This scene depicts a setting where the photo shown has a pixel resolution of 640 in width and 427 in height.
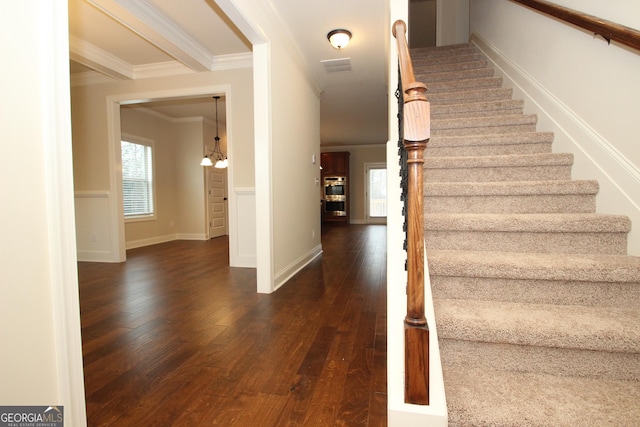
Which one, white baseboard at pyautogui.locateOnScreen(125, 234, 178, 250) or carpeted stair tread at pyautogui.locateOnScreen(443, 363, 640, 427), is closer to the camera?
carpeted stair tread at pyautogui.locateOnScreen(443, 363, 640, 427)

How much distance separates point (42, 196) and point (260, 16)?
250 centimetres

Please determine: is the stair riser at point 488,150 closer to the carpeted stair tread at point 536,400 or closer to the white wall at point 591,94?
the white wall at point 591,94

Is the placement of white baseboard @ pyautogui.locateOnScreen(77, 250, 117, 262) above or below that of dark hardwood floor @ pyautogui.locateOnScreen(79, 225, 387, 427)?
above

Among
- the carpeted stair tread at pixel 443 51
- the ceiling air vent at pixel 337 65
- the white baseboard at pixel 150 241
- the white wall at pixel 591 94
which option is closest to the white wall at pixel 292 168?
the ceiling air vent at pixel 337 65

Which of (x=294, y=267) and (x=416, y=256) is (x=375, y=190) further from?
(x=416, y=256)

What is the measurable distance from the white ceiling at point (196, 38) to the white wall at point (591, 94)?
4.89 feet

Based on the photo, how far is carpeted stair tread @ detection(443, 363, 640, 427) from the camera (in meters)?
0.93

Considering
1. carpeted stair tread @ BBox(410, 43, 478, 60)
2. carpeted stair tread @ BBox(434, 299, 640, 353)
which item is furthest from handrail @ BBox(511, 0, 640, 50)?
carpeted stair tread @ BBox(410, 43, 478, 60)

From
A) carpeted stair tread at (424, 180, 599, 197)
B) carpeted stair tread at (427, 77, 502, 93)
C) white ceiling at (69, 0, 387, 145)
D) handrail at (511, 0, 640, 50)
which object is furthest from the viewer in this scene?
carpeted stair tread at (427, 77, 502, 93)

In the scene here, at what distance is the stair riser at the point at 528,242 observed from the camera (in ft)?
5.01

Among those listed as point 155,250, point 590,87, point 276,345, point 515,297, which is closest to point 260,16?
point 590,87

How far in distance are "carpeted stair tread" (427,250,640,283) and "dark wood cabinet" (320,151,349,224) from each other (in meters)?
8.33

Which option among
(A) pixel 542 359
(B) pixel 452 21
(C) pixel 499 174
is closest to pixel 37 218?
(A) pixel 542 359

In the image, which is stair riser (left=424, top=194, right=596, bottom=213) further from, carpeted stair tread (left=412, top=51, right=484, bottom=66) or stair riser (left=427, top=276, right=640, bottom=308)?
carpeted stair tread (left=412, top=51, right=484, bottom=66)
